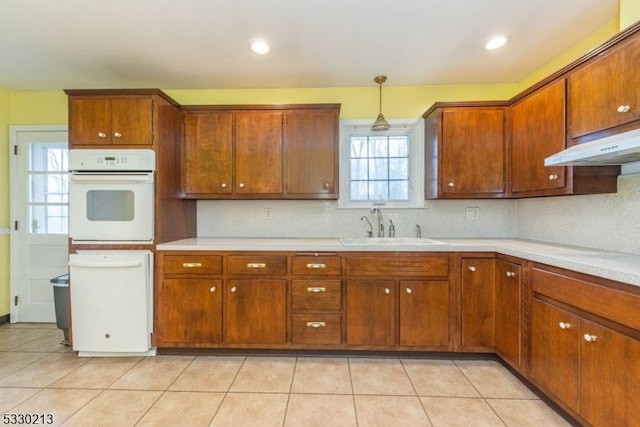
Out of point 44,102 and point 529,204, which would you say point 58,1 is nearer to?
point 44,102

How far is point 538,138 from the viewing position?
235 cm

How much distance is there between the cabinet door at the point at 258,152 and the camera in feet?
9.45

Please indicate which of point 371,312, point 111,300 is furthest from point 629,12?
point 111,300

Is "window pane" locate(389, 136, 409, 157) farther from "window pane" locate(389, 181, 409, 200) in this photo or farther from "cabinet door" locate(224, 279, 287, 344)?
"cabinet door" locate(224, 279, 287, 344)

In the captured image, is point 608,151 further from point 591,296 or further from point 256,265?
point 256,265

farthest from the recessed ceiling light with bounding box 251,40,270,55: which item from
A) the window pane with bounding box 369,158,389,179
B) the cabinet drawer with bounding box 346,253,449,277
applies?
the cabinet drawer with bounding box 346,253,449,277

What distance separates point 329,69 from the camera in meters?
2.77

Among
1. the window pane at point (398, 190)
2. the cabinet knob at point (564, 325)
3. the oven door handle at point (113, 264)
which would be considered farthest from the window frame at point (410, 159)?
the oven door handle at point (113, 264)

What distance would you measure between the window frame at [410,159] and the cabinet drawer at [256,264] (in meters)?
0.96

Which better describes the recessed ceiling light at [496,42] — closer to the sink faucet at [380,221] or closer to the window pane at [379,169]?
the window pane at [379,169]

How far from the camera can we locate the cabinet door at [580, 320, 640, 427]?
1.33 m

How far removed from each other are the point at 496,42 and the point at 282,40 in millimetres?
1613

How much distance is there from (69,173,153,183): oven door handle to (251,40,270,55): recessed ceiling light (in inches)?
50.9

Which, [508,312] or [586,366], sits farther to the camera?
[508,312]
